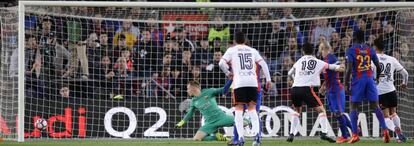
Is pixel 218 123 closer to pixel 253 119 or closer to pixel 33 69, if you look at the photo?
pixel 253 119

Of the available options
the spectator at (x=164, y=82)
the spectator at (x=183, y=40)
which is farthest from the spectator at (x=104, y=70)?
the spectator at (x=183, y=40)

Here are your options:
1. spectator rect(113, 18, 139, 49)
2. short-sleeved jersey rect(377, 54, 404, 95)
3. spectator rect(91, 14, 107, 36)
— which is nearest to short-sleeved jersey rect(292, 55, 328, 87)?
short-sleeved jersey rect(377, 54, 404, 95)

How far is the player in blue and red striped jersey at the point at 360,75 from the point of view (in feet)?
62.5

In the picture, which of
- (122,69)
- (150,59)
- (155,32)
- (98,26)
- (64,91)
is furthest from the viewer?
(155,32)

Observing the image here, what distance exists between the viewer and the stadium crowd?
889 inches

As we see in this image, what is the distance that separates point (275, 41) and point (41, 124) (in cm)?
537

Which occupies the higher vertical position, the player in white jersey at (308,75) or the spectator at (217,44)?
the spectator at (217,44)

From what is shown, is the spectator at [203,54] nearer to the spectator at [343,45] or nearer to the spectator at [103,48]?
the spectator at [103,48]

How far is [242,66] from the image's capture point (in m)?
17.2

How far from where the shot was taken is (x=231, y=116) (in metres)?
21.4

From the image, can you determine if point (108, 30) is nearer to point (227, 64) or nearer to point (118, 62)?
point (118, 62)

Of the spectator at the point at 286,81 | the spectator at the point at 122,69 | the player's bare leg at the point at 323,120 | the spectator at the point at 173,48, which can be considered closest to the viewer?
the player's bare leg at the point at 323,120

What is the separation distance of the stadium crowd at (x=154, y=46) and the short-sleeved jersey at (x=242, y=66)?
Result: 5955mm

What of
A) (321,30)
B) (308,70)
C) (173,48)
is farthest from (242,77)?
(321,30)
